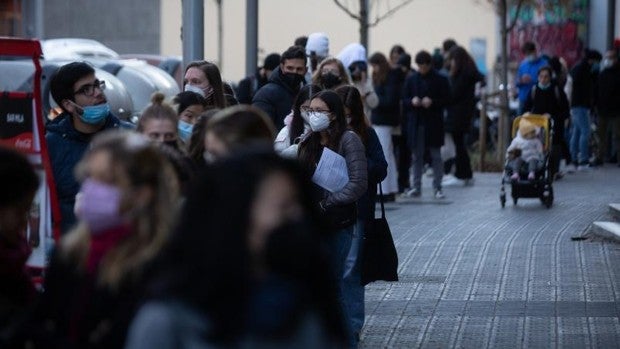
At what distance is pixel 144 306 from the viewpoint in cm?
356

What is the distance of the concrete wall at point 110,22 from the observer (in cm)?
4400

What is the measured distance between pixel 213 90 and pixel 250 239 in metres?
5.35

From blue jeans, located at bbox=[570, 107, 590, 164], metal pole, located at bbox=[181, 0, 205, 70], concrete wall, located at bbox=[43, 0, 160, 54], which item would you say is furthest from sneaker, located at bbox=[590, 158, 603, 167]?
concrete wall, located at bbox=[43, 0, 160, 54]

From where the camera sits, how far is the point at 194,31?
11.4 metres

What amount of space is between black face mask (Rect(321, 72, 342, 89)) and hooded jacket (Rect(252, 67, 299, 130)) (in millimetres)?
277

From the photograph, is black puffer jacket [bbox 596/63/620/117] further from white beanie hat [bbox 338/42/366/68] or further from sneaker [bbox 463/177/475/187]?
white beanie hat [bbox 338/42/366/68]

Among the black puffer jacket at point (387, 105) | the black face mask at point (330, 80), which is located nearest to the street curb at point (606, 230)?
the black face mask at point (330, 80)

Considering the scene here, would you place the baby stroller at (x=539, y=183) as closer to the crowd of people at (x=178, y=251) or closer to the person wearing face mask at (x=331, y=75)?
the person wearing face mask at (x=331, y=75)

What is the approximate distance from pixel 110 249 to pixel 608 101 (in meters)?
20.3

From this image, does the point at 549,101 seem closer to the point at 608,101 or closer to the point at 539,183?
the point at 539,183

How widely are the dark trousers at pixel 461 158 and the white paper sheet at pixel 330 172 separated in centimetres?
1234

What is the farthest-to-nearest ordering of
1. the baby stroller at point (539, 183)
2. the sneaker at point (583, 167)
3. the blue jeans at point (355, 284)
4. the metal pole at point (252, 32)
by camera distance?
the sneaker at point (583, 167) < the baby stroller at point (539, 183) < the metal pole at point (252, 32) < the blue jeans at point (355, 284)

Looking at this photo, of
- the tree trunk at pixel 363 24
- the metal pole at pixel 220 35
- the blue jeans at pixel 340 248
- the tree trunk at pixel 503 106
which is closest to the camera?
the blue jeans at pixel 340 248

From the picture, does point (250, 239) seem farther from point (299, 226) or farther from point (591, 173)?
point (591, 173)
